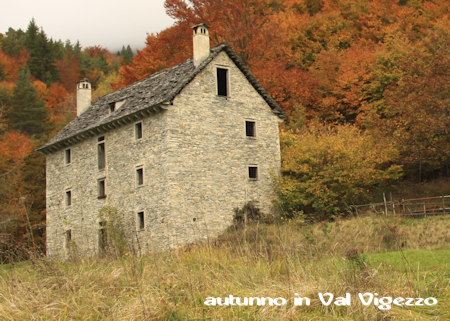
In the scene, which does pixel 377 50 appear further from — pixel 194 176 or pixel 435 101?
pixel 194 176

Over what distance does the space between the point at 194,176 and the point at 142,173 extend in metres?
2.92

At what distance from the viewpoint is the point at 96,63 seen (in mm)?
84938

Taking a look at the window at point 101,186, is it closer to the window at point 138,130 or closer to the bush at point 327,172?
the window at point 138,130

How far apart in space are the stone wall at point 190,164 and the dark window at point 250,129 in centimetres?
28

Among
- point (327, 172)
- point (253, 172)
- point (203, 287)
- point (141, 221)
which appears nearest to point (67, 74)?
point (141, 221)

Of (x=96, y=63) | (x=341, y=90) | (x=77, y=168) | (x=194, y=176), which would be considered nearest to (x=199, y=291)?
(x=194, y=176)

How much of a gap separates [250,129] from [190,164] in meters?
4.67

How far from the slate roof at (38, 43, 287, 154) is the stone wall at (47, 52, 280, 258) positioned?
0.36 meters

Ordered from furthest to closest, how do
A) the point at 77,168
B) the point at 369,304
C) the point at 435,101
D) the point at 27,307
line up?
the point at 77,168 → the point at 435,101 → the point at 27,307 → the point at 369,304

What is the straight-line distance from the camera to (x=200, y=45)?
26.1 m

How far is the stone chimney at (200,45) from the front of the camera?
85.1 feet

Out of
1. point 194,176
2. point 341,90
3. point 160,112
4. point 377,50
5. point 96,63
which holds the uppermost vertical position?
point 96,63

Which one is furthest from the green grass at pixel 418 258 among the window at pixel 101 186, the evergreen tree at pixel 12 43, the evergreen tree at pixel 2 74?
the evergreen tree at pixel 12 43

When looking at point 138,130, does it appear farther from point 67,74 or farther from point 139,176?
point 67,74
